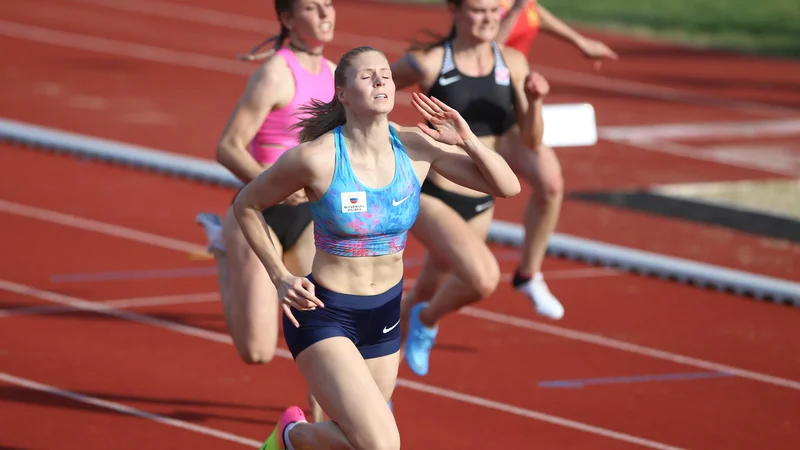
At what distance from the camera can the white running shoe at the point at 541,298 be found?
28.9ft

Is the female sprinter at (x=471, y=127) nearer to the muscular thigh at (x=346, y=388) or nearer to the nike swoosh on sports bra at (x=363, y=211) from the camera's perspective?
the nike swoosh on sports bra at (x=363, y=211)

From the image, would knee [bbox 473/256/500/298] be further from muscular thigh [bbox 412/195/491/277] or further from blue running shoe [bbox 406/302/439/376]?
blue running shoe [bbox 406/302/439/376]

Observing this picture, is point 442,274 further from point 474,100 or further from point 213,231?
point 213,231

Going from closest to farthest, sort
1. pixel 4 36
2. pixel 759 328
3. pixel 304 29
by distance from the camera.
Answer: pixel 304 29, pixel 759 328, pixel 4 36

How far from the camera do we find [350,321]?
18.7 feet

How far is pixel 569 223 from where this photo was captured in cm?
1202

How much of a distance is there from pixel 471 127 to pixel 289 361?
1.91m

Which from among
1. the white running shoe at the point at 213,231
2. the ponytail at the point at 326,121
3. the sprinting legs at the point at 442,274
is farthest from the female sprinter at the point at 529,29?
the ponytail at the point at 326,121

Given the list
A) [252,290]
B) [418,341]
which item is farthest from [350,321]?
[418,341]

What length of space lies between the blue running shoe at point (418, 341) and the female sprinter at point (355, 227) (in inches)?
86.3

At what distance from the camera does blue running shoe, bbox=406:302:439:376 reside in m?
8.08

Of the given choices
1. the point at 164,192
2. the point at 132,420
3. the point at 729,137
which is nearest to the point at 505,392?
the point at 132,420

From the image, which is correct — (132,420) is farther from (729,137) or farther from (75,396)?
(729,137)

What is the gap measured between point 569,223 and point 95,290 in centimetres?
430
